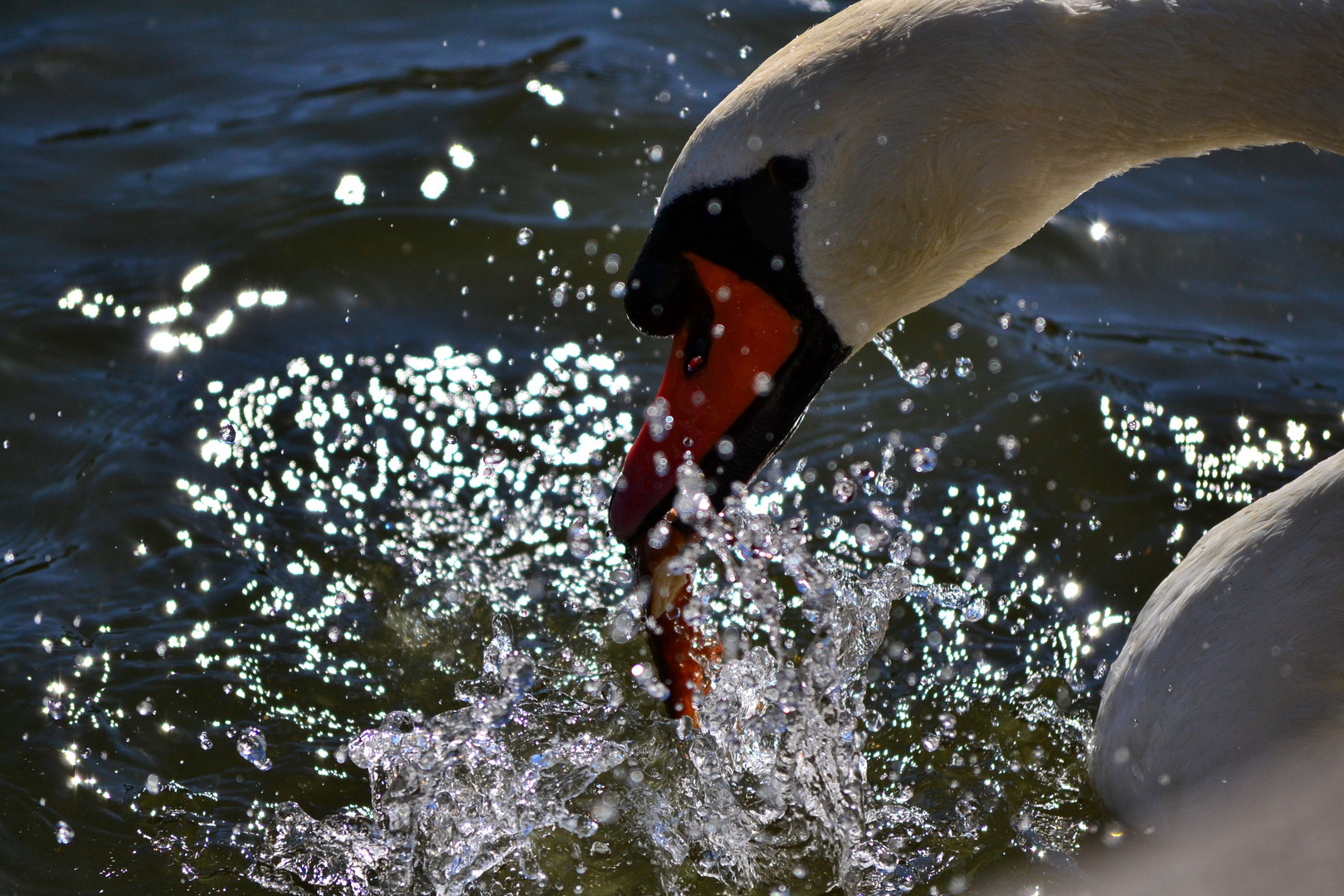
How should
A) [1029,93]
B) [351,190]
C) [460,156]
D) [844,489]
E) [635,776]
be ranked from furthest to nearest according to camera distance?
[460,156], [351,190], [844,489], [635,776], [1029,93]

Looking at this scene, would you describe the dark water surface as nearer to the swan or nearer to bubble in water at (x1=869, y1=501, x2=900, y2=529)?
bubble in water at (x1=869, y1=501, x2=900, y2=529)

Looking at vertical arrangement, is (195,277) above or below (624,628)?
above

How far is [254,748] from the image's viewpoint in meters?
3.46

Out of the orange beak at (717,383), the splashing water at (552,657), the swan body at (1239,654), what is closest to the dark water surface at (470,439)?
the splashing water at (552,657)

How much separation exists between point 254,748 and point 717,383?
5.38 feet

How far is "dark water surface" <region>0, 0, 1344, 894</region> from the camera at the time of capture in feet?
10.9

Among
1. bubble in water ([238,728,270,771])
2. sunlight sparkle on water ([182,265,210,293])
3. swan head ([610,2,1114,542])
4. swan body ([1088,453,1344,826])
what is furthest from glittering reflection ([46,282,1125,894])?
sunlight sparkle on water ([182,265,210,293])

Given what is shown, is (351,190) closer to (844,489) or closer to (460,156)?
(460,156)

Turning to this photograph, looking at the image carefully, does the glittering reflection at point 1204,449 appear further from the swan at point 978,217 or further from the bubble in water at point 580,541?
the bubble in water at point 580,541

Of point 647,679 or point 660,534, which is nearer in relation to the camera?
point 660,534

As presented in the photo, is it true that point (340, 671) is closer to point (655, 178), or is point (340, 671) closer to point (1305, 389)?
point (655, 178)

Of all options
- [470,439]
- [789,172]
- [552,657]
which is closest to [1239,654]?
[789,172]

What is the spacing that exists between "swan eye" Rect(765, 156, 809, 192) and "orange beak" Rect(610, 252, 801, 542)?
23 cm

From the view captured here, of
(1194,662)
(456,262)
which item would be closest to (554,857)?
(1194,662)
